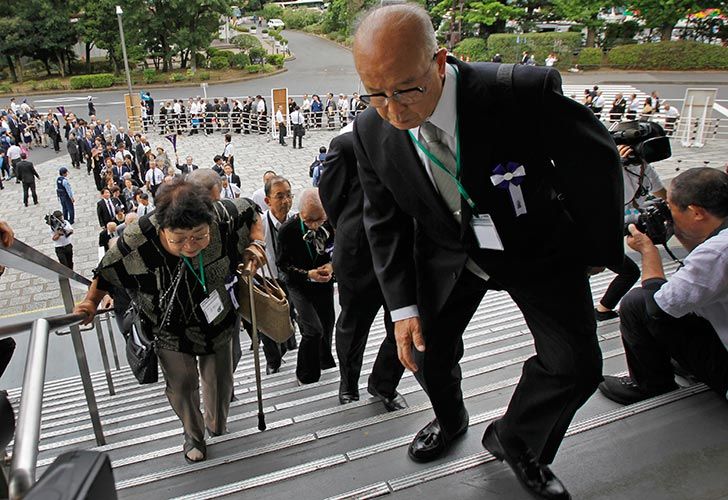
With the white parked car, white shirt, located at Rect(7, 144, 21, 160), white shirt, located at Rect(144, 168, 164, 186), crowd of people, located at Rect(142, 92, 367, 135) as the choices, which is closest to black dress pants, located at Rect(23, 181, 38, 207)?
white shirt, located at Rect(7, 144, 21, 160)

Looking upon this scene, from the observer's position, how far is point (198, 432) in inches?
122

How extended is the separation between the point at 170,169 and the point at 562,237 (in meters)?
14.0

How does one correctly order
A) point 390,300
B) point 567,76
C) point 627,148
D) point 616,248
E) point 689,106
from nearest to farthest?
point 616,248 < point 390,300 < point 627,148 < point 689,106 < point 567,76

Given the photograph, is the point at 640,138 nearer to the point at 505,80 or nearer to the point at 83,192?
the point at 505,80

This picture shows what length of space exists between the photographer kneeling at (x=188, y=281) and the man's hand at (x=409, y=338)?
113 centimetres

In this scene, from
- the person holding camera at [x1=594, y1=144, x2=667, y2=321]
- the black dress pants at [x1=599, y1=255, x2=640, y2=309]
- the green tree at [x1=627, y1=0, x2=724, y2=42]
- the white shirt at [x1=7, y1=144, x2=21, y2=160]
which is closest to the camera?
the person holding camera at [x1=594, y1=144, x2=667, y2=321]

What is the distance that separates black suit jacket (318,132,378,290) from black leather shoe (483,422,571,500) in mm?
1291

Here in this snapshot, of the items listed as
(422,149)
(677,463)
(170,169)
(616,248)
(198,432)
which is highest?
(422,149)

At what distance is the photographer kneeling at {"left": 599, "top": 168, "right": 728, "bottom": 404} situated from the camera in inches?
103

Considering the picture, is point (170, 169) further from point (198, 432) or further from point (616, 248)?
point (616, 248)

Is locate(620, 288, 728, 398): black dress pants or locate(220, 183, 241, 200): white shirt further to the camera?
locate(220, 183, 241, 200): white shirt

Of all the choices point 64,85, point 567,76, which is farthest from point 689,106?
point 64,85

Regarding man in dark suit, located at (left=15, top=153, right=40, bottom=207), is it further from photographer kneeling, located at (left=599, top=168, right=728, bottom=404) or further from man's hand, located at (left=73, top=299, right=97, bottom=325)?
photographer kneeling, located at (left=599, top=168, right=728, bottom=404)

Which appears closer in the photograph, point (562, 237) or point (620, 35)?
point (562, 237)
